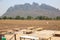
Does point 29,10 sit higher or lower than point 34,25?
higher

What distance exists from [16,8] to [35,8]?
8280 millimetres

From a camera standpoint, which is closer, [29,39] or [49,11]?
[29,39]

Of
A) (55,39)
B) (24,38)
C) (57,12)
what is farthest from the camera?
(57,12)

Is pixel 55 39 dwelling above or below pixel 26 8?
below

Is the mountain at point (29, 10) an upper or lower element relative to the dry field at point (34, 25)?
upper

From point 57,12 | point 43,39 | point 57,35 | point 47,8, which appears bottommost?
point 43,39

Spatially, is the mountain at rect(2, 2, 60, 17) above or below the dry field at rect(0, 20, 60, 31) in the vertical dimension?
above

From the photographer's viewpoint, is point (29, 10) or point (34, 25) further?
point (29, 10)

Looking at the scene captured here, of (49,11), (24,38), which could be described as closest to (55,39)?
(24,38)

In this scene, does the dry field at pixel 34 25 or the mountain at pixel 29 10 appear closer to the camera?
the dry field at pixel 34 25

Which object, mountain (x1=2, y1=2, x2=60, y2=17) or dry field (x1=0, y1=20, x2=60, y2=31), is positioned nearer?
dry field (x1=0, y1=20, x2=60, y2=31)

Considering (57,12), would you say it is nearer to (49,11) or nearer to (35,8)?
(49,11)

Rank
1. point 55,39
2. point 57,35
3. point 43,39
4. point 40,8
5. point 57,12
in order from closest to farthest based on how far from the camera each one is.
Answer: point 43,39
point 55,39
point 57,35
point 57,12
point 40,8

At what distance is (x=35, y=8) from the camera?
6669 centimetres
